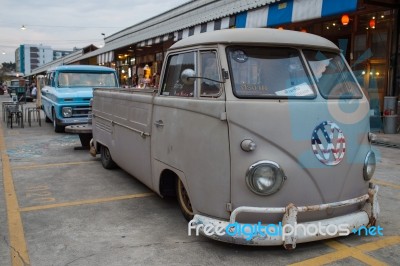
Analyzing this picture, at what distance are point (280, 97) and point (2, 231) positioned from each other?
327cm

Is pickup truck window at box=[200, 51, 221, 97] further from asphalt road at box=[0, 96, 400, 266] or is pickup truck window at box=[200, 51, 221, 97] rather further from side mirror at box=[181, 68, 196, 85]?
asphalt road at box=[0, 96, 400, 266]

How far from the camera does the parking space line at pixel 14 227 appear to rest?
12.2ft

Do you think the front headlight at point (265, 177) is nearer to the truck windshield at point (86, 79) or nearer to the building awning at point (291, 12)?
the building awning at point (291, 12)

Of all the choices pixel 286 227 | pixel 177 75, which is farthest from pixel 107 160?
pixel 286 227

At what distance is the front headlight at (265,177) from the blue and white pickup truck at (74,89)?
9.36m

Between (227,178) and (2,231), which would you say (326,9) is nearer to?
(227,178)

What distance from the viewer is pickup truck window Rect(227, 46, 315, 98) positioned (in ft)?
12.4

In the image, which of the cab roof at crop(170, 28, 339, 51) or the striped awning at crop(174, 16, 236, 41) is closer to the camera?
the cab roof at crop(170, 28, 339, 51)

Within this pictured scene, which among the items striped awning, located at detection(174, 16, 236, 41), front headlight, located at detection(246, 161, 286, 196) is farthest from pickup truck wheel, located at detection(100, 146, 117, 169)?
striped awning, located at detection(174, 16, 236, 41)

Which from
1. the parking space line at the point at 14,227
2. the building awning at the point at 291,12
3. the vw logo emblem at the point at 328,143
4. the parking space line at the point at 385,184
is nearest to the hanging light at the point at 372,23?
the building awning at the point at 291,12

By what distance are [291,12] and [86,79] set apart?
21.3ft

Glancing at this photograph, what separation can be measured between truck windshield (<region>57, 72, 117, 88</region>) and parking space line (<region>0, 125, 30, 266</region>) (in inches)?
236

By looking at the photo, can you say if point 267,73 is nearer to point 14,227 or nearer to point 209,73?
point 209,73

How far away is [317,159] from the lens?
12.0ft
